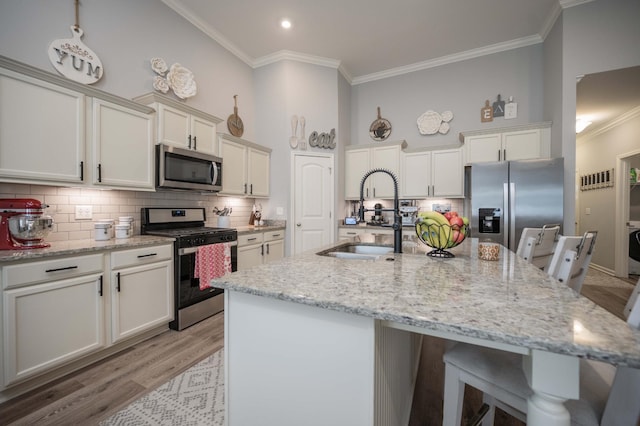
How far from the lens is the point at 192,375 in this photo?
1891 mm

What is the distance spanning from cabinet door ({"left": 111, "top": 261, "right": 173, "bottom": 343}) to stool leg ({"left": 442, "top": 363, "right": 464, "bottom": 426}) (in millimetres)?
2329

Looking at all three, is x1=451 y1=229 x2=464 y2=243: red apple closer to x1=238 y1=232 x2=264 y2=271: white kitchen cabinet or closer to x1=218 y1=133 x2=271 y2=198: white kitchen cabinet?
x1=238 y1=232 x2=264 y2=271: white kitchen cabinet

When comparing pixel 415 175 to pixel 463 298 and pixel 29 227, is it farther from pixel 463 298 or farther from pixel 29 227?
pixel 29 227

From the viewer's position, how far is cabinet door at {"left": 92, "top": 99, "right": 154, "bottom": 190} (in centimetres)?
219

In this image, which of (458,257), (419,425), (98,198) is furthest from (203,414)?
(98,198)

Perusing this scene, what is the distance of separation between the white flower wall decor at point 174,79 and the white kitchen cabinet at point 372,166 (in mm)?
2465

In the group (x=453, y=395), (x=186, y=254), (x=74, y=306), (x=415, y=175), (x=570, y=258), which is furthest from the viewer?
(x=415, y=175)

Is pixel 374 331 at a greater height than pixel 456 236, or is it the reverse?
pixel 456 236

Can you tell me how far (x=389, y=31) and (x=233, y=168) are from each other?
2.80m

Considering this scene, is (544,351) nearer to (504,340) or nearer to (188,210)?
(504,340)

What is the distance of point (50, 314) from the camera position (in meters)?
1.75

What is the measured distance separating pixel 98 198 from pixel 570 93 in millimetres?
5089

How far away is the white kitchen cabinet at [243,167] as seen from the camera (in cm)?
346

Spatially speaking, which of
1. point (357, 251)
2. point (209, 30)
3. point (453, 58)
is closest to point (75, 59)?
point (209, 30)
